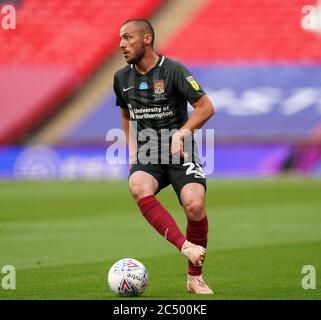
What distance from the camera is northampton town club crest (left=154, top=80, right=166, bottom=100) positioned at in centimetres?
769

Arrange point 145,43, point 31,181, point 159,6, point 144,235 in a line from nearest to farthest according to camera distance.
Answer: point 145,43
point 144,235
point 31,181
point 159,6

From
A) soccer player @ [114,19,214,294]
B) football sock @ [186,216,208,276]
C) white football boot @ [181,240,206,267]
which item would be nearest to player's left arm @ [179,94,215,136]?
soccer player @ [114,19,214,294]

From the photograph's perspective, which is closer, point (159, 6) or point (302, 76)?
point (302, 76)

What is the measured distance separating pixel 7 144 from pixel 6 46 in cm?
356

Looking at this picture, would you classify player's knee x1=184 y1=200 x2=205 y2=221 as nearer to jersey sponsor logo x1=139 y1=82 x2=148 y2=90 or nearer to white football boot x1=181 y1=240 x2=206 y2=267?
white football boot x1=181 y1=240 x2=206 y2=267

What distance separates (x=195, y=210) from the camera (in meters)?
7.45

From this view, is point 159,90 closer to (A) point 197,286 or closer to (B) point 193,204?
(B) point 193,204

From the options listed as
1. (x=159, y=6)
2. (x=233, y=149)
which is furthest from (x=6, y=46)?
(x=233, y=149)

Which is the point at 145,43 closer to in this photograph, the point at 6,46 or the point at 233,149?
the point at 233,149

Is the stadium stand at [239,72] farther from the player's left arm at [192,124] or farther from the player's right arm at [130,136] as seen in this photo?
the player's left arm at [192,124]

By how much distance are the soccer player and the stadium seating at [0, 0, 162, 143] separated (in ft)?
59.1

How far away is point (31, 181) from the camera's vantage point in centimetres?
2298

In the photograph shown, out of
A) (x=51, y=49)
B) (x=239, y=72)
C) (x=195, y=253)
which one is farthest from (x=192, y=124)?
(x=51, y=49)

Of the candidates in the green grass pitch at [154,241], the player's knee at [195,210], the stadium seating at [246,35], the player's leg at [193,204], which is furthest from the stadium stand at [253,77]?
the player's knee at [195,210]
